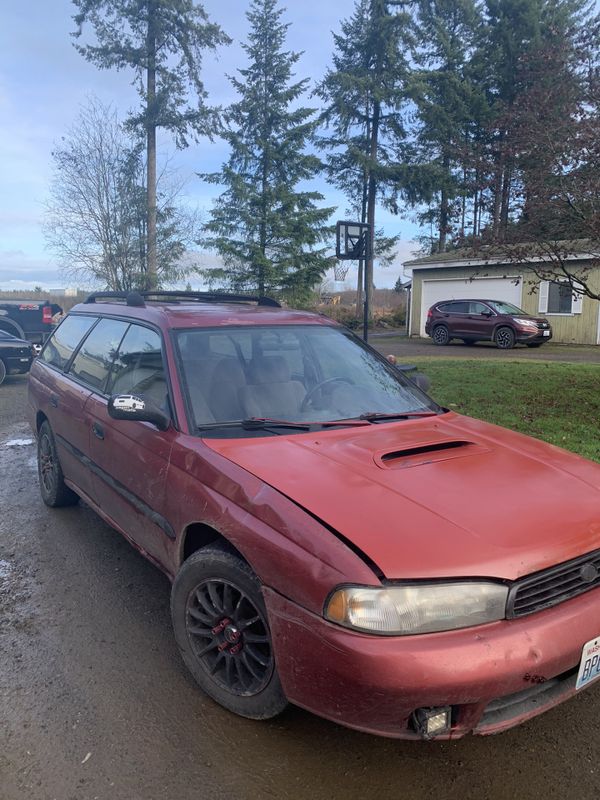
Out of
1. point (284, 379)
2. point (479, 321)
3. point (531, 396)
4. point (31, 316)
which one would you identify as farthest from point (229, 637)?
point (479, 321)

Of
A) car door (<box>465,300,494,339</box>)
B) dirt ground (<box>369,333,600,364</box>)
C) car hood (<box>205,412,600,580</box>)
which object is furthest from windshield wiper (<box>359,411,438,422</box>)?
car door (<box>465,300,494,339</box>)

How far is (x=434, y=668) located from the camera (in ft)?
5.96

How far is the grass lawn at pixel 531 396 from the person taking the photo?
6.99 meters

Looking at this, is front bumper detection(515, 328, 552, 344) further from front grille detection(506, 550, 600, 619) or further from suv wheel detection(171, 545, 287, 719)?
suv wheel detection(171, 545, 287, 719)

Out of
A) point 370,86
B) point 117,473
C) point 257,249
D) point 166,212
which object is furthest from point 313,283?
point 117,473

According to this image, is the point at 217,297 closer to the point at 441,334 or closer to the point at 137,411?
the point at 137,411

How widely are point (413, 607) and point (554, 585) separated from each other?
1.84 ft

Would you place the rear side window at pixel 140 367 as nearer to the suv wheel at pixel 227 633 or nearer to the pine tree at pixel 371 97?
the suv wheel at pixel 227 633

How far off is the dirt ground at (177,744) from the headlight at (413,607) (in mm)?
689

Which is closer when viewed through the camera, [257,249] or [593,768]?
[593,768]

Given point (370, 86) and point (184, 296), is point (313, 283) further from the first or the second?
point (184, 296)

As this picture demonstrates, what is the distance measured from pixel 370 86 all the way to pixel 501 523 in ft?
101

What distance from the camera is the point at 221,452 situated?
2.60 metres

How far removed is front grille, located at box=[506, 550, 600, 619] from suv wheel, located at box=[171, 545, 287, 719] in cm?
89
